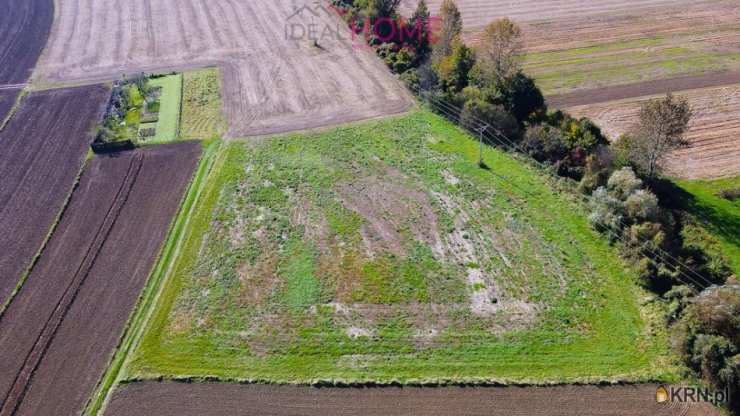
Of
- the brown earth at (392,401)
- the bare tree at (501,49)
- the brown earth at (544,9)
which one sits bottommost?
the brown earth at (392,401)

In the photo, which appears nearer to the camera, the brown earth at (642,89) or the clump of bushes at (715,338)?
the clump of bushes at (715,338)

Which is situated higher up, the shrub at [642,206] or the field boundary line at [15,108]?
the field boundary line at [15,108]

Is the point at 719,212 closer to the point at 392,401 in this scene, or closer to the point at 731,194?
the point at 731,194

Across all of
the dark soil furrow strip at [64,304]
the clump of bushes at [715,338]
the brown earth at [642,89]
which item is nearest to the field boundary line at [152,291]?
the dark soil furrow strip at [64,304]

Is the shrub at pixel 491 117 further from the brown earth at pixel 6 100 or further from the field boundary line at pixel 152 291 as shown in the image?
the brown earth at pixel 6 100

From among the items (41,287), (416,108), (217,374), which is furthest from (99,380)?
(416,108)

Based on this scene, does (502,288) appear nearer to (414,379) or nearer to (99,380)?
(414,379)

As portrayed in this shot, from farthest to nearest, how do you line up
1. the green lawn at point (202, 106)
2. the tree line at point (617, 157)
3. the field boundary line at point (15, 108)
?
the field boundary line at point (15, 108) → the green lawn at point (202, 106) → the tree line at point (617, 157)
